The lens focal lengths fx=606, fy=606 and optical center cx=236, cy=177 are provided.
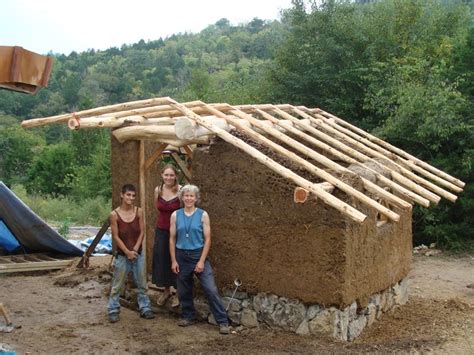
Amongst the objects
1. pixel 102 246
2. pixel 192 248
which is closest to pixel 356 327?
pixel 192 248

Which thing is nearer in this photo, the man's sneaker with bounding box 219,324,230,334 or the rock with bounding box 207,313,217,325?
the man's sneaker with bounding box 219,324,230,334

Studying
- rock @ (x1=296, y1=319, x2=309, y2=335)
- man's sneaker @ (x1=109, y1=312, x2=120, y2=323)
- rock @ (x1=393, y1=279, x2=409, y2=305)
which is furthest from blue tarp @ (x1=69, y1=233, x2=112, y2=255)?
rock @ (x1=296, y1=319, x2=309, y2=335)

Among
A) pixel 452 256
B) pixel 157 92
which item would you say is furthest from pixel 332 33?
pixel 157 92

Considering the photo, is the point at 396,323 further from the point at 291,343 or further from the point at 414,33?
the point at 414,33

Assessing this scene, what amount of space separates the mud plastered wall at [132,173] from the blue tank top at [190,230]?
140 cm

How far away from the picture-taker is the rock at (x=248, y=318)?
21.9 feet

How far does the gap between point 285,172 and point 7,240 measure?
612cm

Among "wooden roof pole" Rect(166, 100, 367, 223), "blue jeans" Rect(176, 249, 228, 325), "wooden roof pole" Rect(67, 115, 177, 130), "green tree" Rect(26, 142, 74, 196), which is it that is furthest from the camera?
"green tree" Rect(26, 142, 74, 196)

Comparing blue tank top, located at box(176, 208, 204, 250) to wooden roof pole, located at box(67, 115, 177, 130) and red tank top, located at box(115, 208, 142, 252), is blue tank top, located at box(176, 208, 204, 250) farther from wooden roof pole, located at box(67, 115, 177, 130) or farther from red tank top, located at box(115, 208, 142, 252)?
wooden roof pole, located at box(67, 115, 177, 130)

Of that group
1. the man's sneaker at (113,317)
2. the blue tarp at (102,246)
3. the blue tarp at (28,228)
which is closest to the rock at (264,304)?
the man's sneaker at (113,317)

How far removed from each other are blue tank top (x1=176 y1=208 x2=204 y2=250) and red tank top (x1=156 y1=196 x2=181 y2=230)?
48 centimetres

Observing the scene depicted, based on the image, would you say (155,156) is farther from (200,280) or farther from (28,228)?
(28,228)

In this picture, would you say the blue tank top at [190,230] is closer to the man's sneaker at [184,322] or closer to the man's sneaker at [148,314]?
the man's sneaker at [184,322]

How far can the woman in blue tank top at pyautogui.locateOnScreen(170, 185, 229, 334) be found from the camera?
6.42 m
